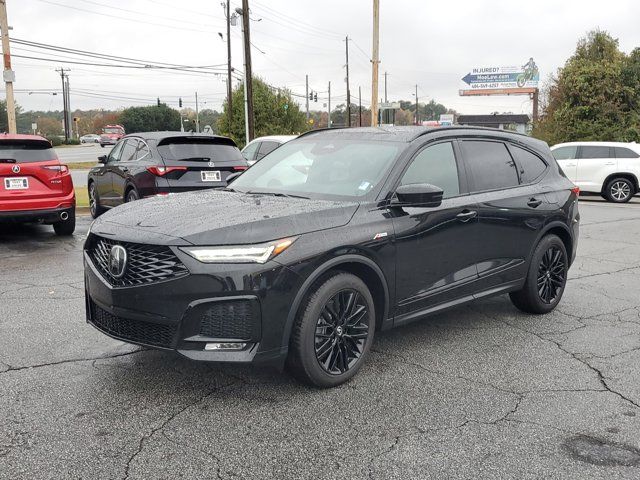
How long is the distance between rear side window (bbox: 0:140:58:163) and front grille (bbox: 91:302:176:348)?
6.13 meters

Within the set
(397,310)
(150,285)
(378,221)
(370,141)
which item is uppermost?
(370,141)

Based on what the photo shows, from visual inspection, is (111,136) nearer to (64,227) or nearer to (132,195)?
(132,195)

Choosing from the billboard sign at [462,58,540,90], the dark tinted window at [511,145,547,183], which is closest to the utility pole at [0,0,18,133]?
the dark tinted window at [511,145,547,183]

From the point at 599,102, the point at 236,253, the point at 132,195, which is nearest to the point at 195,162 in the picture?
the point at 132,195

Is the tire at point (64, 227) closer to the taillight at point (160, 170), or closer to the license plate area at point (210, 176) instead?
the taillight at point (160, 170)

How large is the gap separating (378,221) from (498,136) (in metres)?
2.01

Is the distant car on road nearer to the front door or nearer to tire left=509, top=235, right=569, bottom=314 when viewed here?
tire left=509, top=235, right=569, bottom=314

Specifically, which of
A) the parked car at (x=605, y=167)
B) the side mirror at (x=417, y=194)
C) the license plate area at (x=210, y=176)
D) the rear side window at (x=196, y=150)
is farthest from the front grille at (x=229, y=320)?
the parked car at (x=605, y=167)

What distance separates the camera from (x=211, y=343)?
11.8 ft

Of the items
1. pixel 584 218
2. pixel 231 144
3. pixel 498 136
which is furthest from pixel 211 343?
pixel 584 218

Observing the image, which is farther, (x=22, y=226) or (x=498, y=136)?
(x=22, y=226)

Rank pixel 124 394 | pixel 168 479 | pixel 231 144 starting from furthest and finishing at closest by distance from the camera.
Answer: pixel 231 144
pixel 124 394
pixel 168 479

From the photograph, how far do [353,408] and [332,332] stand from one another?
0.49 metres

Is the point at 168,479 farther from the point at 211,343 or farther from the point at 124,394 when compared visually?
the point at 124,394
